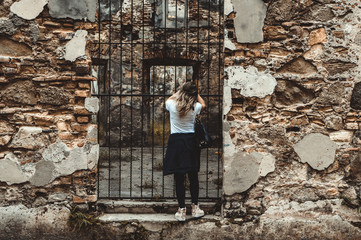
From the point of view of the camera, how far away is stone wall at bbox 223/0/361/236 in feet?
11.1

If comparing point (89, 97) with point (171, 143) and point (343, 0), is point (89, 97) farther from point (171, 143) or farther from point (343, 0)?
point (343, 0)

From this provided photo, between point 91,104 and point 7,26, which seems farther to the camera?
point 91,104

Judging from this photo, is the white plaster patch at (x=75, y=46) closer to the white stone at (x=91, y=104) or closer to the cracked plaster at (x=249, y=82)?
the white stone at (x=91, y=104)

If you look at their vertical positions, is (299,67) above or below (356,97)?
above

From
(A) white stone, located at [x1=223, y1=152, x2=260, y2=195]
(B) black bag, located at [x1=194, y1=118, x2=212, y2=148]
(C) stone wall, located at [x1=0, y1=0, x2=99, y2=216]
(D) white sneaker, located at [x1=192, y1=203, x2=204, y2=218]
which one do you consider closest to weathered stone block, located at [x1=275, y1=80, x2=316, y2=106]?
(A) white stone, located at [x1=223, y1=152, x2=260, y2=195]

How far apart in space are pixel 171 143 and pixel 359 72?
2.03 metres

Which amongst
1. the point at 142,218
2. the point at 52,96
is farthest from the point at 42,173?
the point at 142,218

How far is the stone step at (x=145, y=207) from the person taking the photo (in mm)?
3645

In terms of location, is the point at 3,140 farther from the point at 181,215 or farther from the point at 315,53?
the point at 315,53

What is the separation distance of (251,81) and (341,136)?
1.07 metres

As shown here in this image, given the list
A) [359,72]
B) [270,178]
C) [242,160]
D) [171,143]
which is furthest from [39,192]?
[359,72]

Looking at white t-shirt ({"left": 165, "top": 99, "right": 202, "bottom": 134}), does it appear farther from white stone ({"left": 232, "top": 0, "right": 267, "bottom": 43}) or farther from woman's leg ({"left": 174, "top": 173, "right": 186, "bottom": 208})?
white stone ({"left": 232, "top": 0, "right": 267, "bottom": 43})

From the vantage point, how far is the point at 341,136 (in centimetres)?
344

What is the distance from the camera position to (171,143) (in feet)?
11.2
